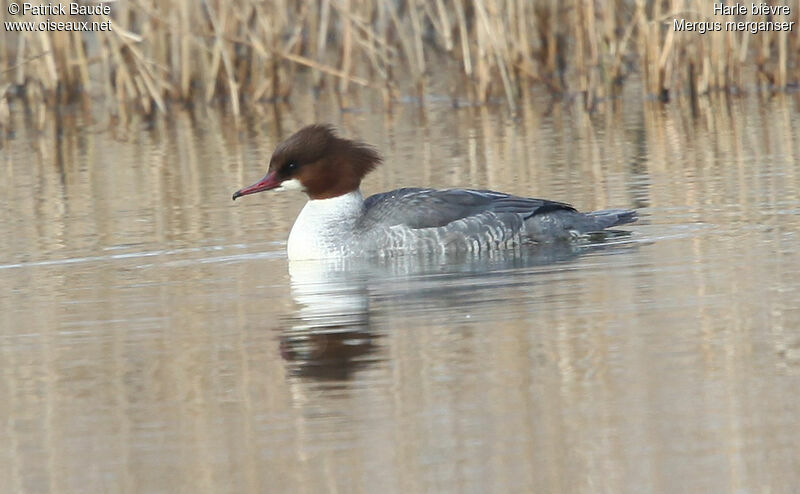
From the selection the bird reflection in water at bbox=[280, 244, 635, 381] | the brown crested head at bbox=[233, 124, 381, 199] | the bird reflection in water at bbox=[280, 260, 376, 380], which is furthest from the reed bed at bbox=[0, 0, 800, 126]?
the bird reflection in water at bbox=[280, 260, 376, 380]

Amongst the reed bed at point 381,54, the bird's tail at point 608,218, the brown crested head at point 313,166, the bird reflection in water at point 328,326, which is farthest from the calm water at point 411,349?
the reed bed at point 381,54

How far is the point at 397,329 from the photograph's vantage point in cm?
652

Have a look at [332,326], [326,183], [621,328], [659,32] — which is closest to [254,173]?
[326,183]

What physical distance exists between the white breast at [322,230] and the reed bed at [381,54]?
6183 mm

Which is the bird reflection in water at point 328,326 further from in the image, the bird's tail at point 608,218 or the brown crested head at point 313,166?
the bird's tail at point 608,218

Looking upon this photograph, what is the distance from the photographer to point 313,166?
941 cm

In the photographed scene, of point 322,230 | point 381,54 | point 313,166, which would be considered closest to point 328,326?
point 322,230

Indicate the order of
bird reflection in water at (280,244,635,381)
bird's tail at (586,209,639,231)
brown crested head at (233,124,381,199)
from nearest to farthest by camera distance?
bird reflection in water at (280,244,635,381), bird's tail at (586,209,639,231), brown crested head at (233,124,381,199)

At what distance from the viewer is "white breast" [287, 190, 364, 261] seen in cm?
891

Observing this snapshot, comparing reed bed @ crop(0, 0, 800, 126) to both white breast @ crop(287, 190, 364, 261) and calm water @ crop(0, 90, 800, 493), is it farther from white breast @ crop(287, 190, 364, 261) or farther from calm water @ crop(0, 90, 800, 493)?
white breast @ crop(287, 190, 364, 261)

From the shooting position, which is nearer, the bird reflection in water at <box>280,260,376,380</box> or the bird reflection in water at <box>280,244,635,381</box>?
the bird reflection in water at <box>280,260,376,380</box>

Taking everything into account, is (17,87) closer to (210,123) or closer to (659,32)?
(210,123)

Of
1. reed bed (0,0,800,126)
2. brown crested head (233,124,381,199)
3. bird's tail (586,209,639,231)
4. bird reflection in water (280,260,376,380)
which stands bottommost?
bird reflection in water (280,260,376,380)

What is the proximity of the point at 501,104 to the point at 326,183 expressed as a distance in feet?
26.8
